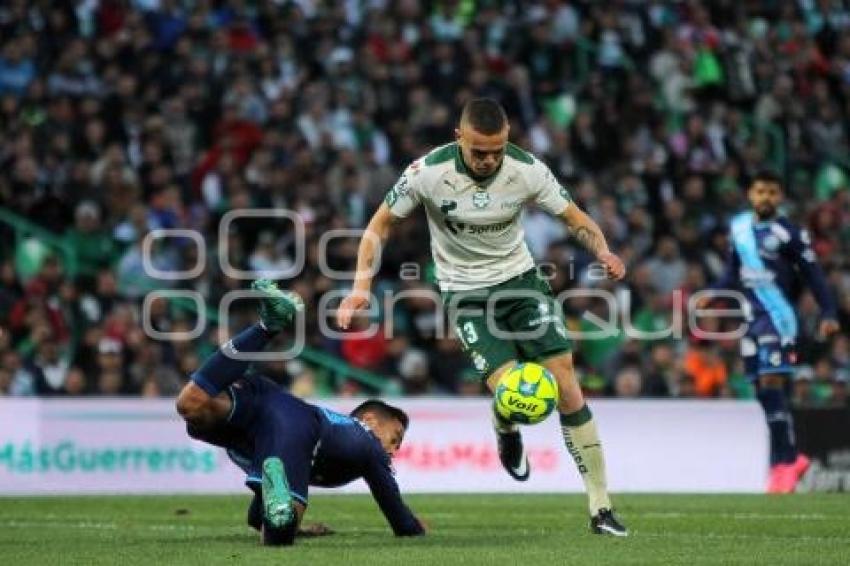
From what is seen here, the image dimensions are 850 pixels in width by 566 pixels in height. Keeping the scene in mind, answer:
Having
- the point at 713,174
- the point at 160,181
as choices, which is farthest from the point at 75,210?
the point at 713,174

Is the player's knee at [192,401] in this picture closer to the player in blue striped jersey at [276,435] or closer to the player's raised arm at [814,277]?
the player in blue striped jersey at [276,435]

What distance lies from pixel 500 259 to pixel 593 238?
0.63 metres

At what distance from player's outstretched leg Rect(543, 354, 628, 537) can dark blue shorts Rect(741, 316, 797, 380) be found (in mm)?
5055

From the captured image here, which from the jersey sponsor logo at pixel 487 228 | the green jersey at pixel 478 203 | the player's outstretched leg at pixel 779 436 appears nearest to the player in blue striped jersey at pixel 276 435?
the green jersey at pixel 478 203

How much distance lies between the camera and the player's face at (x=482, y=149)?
35.6 ft

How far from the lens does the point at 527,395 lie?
10.8 m

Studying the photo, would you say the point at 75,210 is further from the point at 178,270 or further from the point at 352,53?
the point at 352,53

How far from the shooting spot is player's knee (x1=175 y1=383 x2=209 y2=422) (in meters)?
10.6

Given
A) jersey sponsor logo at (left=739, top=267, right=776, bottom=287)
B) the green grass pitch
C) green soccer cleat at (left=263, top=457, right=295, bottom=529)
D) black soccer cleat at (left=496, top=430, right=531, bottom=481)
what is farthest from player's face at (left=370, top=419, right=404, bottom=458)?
jersey sponsor logo at (left=739, top=267, right=776, bottom=287)

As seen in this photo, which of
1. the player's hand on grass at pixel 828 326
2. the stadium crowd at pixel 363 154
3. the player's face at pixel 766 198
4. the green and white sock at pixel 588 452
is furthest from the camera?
the stadium crowd at pixel 363 154

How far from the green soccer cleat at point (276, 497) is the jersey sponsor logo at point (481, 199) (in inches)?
76.5

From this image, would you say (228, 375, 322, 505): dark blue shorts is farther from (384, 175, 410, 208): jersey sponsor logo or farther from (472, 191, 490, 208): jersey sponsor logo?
(472, 191, 490, 208): jersey sponsor logo

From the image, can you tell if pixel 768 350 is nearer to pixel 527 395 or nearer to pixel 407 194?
pixel 407 194

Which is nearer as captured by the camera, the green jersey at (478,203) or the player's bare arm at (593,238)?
the player's bare arm at (593,238)
